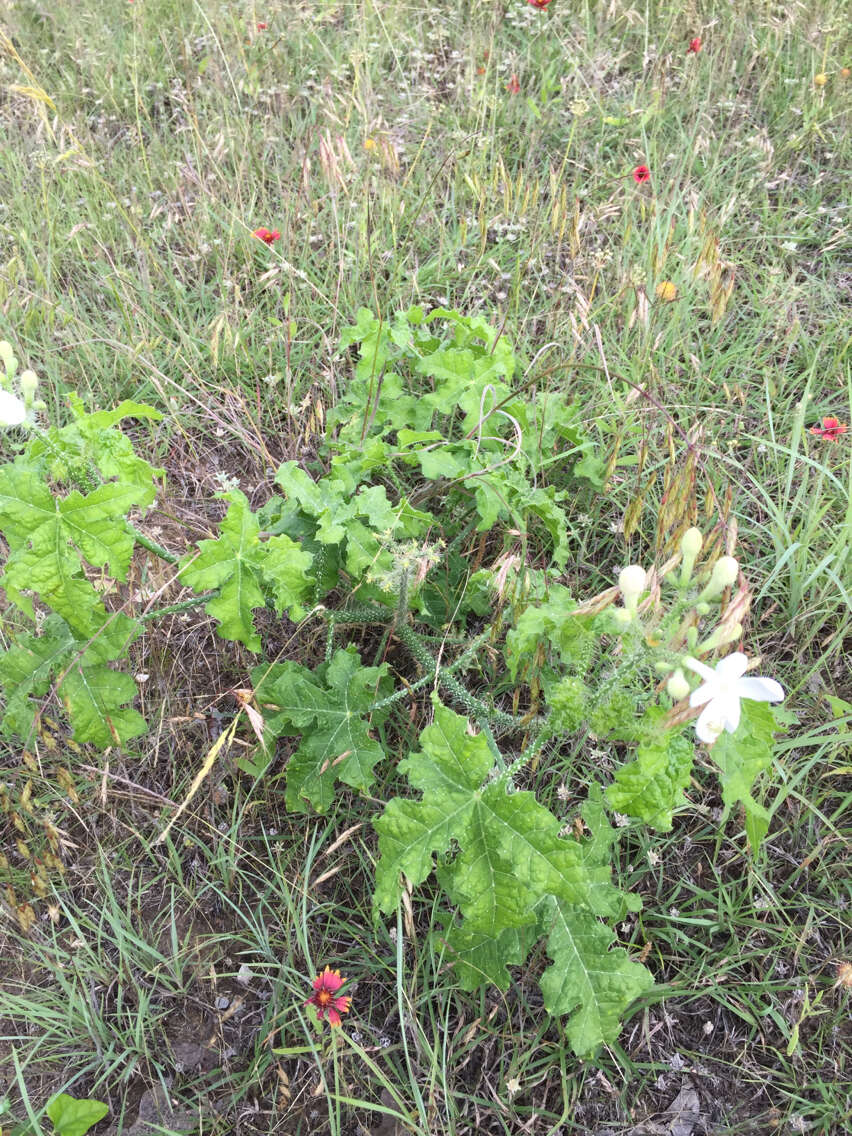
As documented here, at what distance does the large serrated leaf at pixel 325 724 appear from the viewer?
1.79m

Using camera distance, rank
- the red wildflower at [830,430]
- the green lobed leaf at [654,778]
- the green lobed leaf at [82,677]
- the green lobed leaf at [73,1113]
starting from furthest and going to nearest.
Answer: the red wildflower at [830,430]
the green lobed leaf at [82,677]
the green lobed leaf at [73,1113]
the green lobed leaf at [654,778]

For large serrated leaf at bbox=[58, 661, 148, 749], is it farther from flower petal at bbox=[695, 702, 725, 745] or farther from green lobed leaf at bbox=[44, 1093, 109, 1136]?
flower petal at bbox=[695, 702, 725, 745]

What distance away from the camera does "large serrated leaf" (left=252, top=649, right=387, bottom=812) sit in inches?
70.6

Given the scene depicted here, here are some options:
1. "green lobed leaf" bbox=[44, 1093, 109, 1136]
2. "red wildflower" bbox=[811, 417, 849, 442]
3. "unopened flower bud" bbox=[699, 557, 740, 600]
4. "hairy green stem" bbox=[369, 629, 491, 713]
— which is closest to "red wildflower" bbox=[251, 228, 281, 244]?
"hairy green stem" bbox=[369, 629, 491, 713]

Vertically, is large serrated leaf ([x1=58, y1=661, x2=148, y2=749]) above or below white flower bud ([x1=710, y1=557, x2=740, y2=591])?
below

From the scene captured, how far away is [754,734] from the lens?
1470mm

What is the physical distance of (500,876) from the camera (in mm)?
1477

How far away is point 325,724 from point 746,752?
90 centimetres

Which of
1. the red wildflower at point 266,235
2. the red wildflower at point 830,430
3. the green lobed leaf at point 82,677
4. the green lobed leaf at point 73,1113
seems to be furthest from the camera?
the red wildflower at point 266,235

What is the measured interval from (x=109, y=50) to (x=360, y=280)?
6.51ft

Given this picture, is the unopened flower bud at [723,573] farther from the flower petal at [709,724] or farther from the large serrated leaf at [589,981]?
the large serrated leaf at [589,981]

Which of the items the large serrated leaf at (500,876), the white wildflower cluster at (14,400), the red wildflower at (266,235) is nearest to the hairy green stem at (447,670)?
the large serrated leaf at (500,876)

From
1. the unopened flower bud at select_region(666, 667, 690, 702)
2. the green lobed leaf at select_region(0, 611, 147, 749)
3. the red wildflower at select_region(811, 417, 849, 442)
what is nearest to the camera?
the unopened flower bud at select_region(666, 667, 690, 702)

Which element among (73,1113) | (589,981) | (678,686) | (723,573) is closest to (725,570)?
(723,573)
